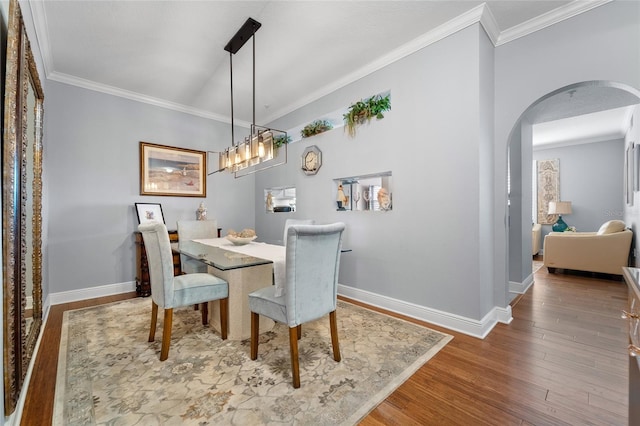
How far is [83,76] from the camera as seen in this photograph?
10.8 feet

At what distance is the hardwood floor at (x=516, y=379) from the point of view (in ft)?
4.76

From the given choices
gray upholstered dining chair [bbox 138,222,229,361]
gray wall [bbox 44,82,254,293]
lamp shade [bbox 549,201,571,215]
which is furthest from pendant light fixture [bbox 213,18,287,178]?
lamp shade [bbox 549,201,571,215]

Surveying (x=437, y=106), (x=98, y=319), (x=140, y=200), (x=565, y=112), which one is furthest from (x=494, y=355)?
(x=140, y=200)

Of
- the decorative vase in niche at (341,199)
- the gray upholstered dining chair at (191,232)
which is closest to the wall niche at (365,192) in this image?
the decorative vase in niche at (341,199)

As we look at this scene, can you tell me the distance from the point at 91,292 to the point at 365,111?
4.00 m

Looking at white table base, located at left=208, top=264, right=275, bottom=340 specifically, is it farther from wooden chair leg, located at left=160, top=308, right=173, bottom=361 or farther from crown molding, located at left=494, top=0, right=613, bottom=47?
crown molding, located at left=494, top=0, right=613, bottom=47

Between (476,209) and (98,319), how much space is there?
3.71 meters

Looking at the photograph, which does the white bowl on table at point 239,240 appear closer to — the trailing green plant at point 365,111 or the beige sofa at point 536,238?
the trailing green plant at point 365,111

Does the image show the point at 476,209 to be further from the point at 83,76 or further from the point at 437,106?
the point at 83,76

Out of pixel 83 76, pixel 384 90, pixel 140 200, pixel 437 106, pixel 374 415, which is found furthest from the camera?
pixel 140 200

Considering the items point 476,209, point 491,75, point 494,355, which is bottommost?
point 494,355

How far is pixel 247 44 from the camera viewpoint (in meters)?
2.73

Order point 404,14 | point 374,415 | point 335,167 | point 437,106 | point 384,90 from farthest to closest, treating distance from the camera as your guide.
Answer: point 335,167 < point 384,90 < point 437,106 < point 404,14 < point 374,415

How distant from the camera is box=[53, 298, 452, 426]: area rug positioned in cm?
146
